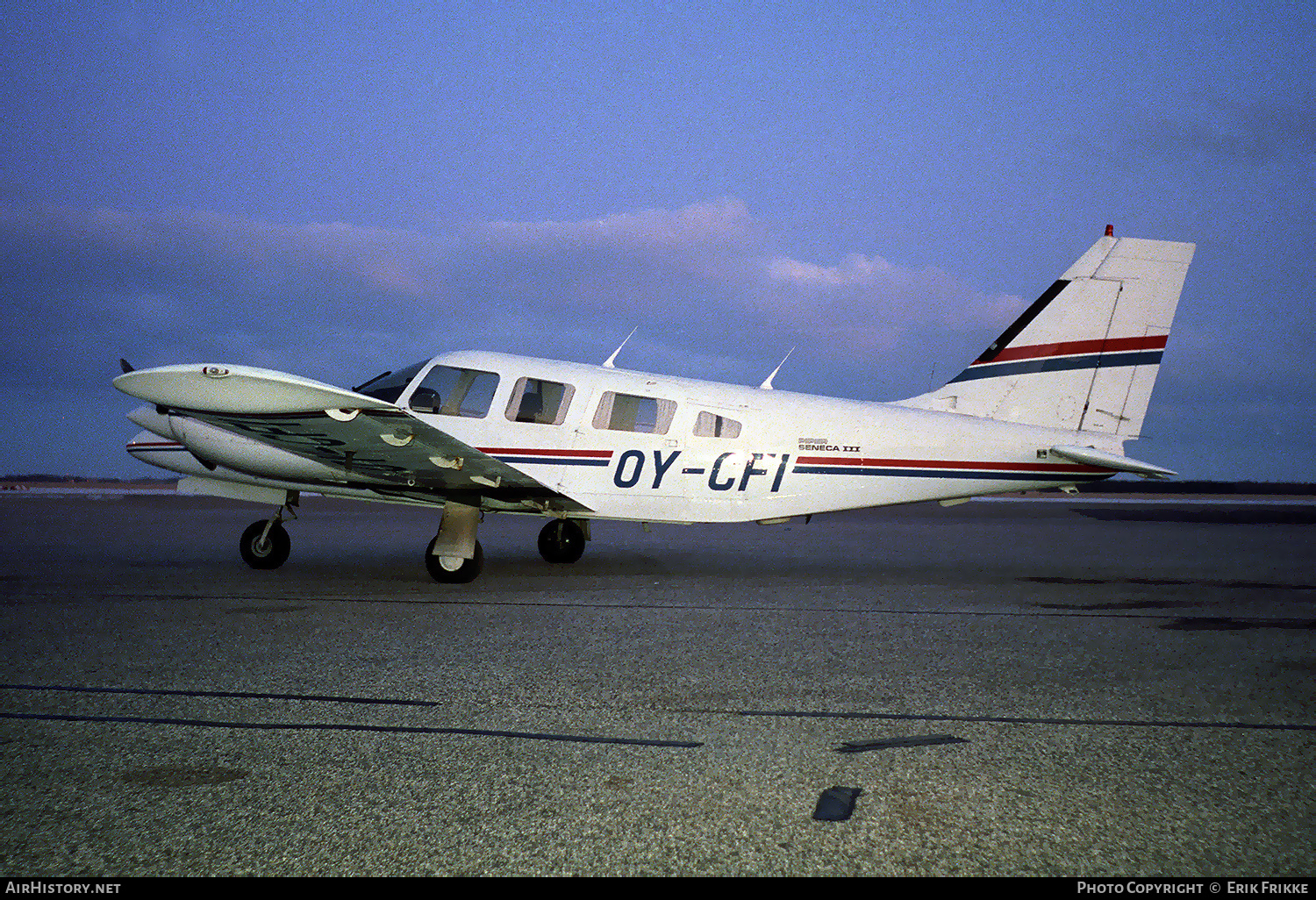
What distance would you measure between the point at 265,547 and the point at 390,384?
240cm

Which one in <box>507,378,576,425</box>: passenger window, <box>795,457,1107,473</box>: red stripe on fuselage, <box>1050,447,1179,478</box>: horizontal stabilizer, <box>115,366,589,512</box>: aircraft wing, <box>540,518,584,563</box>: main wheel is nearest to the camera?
<box>115,366,589,512</box>: aircraft wing

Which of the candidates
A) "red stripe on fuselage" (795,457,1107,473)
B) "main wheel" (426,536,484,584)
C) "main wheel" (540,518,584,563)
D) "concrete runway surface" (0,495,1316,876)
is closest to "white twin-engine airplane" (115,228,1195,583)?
"red stripe on fuselage" (795,457,1107,473)

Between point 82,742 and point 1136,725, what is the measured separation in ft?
14.9

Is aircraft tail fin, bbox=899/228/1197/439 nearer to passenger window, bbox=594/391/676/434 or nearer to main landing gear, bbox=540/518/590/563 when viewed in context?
passenger window, bbox=594/391/676/434

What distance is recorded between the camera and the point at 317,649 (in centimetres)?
559

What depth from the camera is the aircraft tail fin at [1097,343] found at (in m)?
9.62

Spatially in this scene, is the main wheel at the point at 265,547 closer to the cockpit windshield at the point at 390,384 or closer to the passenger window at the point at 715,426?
the cockpit windshield at the point at 390,384

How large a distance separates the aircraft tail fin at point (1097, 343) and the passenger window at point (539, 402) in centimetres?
482

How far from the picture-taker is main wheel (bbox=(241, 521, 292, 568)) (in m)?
10.0

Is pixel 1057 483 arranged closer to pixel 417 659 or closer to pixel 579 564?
pixel 579 564

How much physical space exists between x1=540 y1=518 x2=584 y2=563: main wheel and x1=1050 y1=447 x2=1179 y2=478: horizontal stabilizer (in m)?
5.88

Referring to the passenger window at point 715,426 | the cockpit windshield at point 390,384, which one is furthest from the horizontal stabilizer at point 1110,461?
the cockpit windshield at point 390,384

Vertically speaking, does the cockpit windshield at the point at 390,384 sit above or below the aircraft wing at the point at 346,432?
above

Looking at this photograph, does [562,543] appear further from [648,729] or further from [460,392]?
[648,729]
